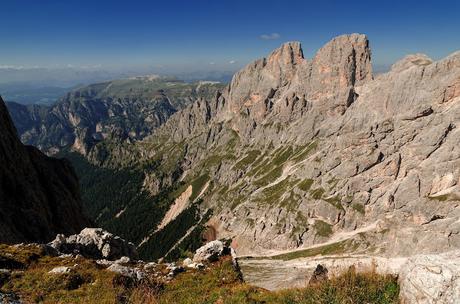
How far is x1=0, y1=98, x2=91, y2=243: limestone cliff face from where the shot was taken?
65.9 meters

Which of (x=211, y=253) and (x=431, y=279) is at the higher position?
(x=431, y=279)

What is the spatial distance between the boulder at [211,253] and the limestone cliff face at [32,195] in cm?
3285

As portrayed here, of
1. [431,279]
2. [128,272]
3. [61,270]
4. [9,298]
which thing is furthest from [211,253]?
[431,279]

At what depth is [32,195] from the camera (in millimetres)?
76312

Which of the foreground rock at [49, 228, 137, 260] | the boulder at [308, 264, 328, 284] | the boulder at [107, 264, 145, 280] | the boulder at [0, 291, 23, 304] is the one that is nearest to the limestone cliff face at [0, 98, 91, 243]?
the foreground rock at [49, 228, 137, 260]

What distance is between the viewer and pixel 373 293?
1734 centimetres

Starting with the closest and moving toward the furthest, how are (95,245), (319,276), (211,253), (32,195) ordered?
1. (319,276)
2. (211,253)
3. (95,245)
4. (32,195)

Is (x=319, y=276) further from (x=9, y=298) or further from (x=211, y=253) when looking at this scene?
(x=9, y=298)

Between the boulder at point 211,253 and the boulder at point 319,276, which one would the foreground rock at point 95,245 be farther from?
the boulder at point 319,276

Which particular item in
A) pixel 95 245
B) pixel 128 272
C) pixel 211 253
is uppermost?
pixel 128 272

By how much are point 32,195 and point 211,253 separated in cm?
5586

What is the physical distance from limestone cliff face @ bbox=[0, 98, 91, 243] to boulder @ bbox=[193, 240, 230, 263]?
1293 inches

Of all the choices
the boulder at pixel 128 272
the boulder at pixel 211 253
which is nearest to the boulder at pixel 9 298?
the boulder at pixel 128 272

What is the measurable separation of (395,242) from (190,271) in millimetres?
141749
